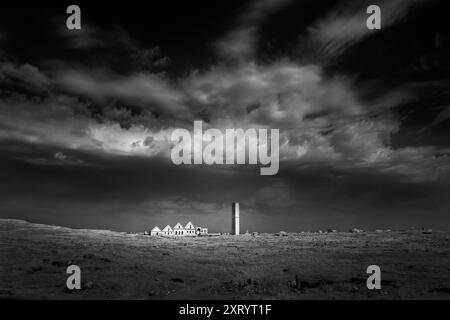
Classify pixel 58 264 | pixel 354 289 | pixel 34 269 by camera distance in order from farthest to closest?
pixel 58 264
pixel 34 269
pixel 354 289

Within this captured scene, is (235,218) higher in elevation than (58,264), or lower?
lower

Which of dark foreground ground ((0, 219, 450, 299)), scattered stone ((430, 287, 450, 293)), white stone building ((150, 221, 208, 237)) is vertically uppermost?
scattered stone ((430, 287, 450, 293))

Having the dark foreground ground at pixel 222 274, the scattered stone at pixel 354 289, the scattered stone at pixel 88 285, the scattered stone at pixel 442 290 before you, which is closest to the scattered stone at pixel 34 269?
the dark foreground ground at pixel 222 274

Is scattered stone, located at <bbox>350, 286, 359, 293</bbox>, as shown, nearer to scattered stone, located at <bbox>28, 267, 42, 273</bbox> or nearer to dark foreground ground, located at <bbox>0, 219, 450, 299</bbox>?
dark foreground ground, located at <bbox>0, 219, 450, 299</bbox>

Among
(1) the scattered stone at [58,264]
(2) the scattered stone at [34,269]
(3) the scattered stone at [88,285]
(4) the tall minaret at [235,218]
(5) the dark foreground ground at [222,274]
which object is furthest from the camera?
(4) the tall minaret at [235,218]

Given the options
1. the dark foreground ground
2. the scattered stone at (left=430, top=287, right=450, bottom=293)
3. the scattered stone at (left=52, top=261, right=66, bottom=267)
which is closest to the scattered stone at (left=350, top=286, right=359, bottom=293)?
the dark foreground ground

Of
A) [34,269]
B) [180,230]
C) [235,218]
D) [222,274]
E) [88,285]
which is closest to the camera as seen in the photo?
[88,285]

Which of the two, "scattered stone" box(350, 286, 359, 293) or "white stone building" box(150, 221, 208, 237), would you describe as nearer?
"scattered stone" box(350, 286, 359, 293)

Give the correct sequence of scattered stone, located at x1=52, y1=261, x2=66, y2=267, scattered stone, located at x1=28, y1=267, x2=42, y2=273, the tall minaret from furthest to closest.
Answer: the tall minaret
scattered stone, located at x1=52, y1=261, x2=66, y2=267
scattered stone, located at x1=28, y1=267, x2=42, y2=273

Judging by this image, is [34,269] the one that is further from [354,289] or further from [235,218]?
[235,218]

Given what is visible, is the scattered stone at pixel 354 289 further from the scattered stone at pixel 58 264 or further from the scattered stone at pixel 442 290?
the scattered stone at pixel 58 264

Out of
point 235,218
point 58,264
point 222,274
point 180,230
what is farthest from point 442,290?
point 180,230
